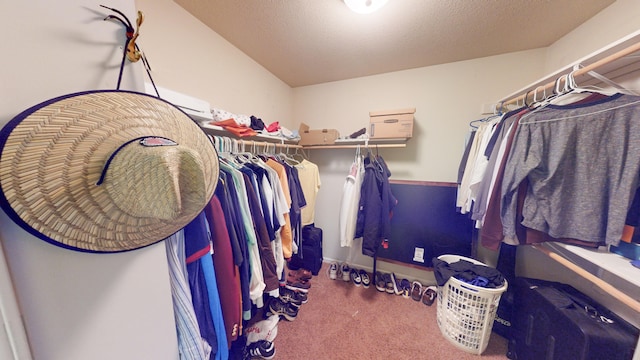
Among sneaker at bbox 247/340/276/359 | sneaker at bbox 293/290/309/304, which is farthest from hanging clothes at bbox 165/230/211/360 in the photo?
sneaker at bbox 293/290/309/304

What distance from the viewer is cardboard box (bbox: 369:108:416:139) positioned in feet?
5.73

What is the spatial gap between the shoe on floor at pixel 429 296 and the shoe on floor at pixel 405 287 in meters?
Answer: 0.14

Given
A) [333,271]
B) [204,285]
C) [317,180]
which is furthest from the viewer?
[333,271]

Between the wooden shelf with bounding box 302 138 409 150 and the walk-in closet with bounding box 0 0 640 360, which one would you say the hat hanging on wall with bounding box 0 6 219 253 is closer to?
the walk-in closet with bounding box 0 0 640 360

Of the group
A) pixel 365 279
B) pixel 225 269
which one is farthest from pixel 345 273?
pixel 225 269

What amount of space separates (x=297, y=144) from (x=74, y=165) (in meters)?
1.87

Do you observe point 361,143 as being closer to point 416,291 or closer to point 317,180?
point 317,180

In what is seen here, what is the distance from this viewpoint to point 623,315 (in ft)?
3.24

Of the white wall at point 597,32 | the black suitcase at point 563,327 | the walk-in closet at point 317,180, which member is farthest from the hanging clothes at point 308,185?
the white wall at point 597,32

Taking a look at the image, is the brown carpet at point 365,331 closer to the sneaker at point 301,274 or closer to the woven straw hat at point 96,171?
the sneaker at point 301,274

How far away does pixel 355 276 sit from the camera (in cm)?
212

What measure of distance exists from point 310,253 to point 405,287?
1028 millimetres

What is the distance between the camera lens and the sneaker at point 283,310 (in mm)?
1597

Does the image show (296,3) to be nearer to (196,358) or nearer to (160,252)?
(160,252)
